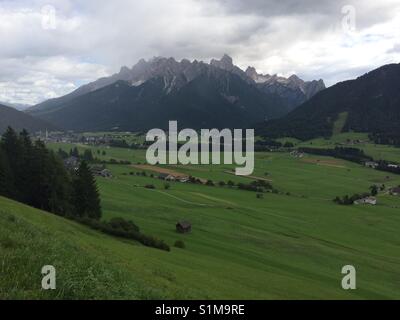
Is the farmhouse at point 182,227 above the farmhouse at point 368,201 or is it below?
above

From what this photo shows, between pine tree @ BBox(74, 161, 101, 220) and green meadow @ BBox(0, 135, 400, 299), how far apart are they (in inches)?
321

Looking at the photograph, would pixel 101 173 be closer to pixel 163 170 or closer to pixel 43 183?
pixel 163 170

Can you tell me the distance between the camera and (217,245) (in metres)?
67.8

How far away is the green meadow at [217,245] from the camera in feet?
49.5

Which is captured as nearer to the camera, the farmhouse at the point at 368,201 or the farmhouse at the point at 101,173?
the farmhouse at the point at 368,201

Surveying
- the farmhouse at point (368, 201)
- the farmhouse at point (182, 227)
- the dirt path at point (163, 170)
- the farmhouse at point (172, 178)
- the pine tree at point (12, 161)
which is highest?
the pine tree at point (12, 161)

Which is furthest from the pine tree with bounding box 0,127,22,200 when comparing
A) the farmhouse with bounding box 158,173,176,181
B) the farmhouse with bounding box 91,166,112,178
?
the farmhouse with bounding box 158,173,176,181

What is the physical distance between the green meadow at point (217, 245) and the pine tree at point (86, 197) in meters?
8.15

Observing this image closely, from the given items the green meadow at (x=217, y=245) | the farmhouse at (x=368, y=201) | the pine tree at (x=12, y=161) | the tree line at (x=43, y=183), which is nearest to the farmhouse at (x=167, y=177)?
the green meadow at (x=217, y=245)

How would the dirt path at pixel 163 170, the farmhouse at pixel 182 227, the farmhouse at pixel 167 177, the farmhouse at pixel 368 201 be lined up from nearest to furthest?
the farmhouse at pixel 182 227 → the farmhouse at pixel 368 201 → the farmhouse at pixel 167 177 → the dirt path at pixel 163 170

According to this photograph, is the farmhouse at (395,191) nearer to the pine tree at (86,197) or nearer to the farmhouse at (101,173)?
the farmhouse at (101,173)

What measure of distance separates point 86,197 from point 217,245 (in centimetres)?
2320

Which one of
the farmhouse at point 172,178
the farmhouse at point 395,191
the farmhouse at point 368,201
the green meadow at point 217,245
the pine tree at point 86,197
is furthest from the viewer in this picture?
the farmhouse at point 172,178
